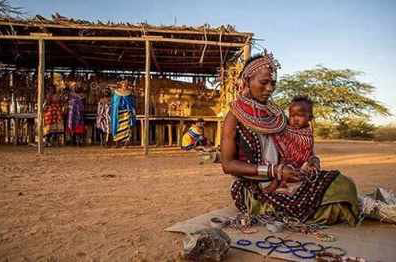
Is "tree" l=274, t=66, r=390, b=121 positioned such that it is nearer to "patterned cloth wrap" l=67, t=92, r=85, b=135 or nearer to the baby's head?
"patterned cloth wrap" l=67, t=92, r=85, b=135

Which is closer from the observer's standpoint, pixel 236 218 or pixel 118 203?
pixel 236 218

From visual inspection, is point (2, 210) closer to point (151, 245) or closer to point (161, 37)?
point (151, 245)

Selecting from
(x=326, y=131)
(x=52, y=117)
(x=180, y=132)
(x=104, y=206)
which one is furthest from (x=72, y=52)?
(x=326, y=131)

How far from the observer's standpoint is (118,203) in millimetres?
4008

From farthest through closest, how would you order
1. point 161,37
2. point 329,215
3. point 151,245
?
point 161,37 < point 329,215 < point 151,245

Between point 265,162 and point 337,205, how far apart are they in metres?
0.61

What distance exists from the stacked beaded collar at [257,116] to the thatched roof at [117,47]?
6867mm

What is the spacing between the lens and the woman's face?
3008 mm

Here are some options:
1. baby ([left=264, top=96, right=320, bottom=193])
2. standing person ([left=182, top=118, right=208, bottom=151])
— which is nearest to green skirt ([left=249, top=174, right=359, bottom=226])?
baby ([left=264, top=96, right=320, bottom=193])


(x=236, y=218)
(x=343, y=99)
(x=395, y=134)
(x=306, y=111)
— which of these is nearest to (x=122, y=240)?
(x=236, y=218)

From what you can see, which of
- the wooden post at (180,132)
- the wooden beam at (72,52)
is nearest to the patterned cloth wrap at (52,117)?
the wooden beam at (72,52)

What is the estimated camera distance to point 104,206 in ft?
12.6

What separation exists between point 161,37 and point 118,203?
248 inches

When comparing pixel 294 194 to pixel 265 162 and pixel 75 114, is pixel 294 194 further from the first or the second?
pixel 75 114
